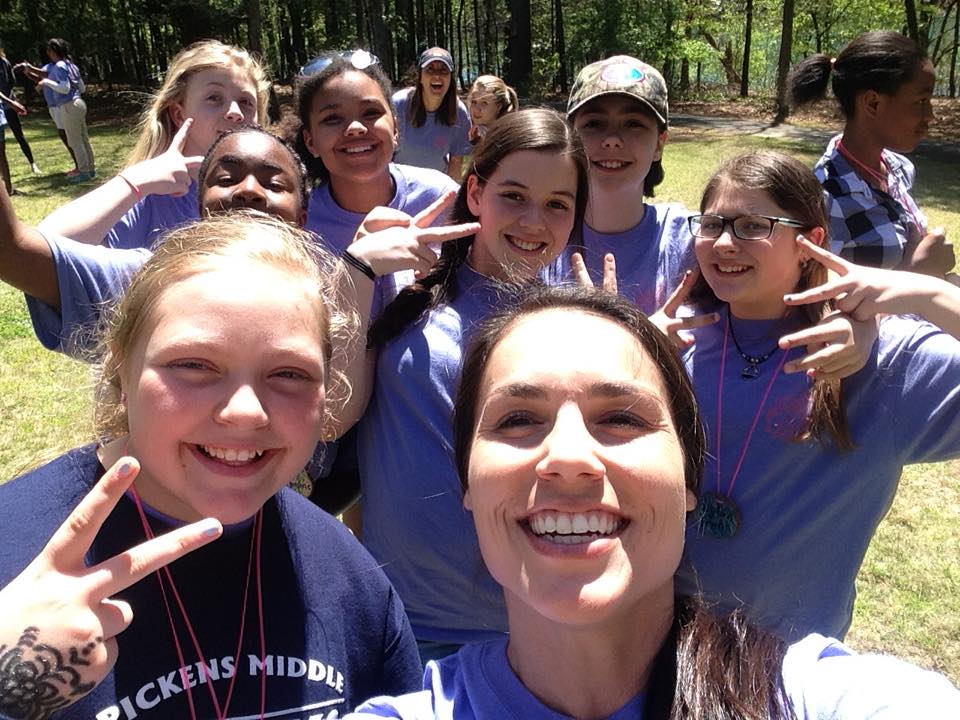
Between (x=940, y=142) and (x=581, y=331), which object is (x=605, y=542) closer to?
(x=581, y=331)

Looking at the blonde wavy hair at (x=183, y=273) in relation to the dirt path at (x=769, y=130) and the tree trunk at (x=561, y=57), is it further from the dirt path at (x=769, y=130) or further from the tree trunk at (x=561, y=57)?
the tree trunk at (x=561, y=57)

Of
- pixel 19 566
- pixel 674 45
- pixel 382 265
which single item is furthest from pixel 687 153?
pixel 19 566

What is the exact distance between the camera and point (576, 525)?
4.21 ft

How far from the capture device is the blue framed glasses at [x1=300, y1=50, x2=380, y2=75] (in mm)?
3312

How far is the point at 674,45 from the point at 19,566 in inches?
1142

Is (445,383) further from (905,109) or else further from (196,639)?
(905,109)

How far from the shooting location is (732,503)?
1994mm

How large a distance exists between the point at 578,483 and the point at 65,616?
2.62ft

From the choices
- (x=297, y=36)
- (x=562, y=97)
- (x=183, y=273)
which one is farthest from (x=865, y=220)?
(x=297, y=36)

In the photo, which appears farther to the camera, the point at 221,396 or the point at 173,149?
the point at 173,149

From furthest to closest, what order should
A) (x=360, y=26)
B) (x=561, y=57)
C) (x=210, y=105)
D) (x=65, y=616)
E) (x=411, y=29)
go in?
(x=411, y=29)
(x=360, y=26)
(x=561, y=57)
(x=210, y=105)
(x=65, y=616)

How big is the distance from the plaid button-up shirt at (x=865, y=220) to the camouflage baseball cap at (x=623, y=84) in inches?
33.3

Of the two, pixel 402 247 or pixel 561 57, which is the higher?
pixel 402 247

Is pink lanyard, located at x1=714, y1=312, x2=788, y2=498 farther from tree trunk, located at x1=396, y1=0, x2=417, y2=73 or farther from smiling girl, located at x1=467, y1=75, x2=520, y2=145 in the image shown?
tree trunk, located at x1=396, y1=0, x2=417, y2=73
